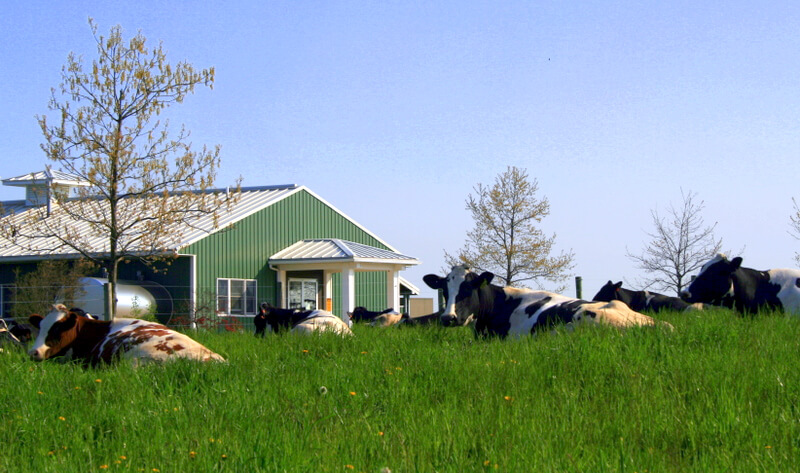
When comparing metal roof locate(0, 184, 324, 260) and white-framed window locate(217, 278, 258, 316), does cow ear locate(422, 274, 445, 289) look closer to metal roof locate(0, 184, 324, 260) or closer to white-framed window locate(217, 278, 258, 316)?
metal roof locate(0, 184, 324, 260)

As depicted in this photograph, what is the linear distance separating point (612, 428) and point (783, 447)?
1.04 metres

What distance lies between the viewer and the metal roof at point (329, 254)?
114 feet

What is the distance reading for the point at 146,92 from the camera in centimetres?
1781

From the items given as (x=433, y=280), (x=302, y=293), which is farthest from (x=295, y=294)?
(x=433, y=280)

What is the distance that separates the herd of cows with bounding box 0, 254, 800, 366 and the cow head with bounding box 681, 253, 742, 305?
0.6 inches

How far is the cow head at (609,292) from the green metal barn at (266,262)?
16.6m

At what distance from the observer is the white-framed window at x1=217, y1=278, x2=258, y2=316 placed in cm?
3384

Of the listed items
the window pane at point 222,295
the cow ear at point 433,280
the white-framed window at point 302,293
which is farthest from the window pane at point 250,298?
the cow ear at point 433,280

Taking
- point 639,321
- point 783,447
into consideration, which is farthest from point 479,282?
point 783,447

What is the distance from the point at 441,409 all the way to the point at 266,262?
30222mm

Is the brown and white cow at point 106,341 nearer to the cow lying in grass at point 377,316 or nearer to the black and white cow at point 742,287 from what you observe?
the black and white cow at point 742,287

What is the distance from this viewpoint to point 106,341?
9.95 meters

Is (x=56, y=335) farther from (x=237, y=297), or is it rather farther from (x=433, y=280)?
(x=237, y=297)

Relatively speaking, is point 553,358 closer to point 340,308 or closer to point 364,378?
point 364,378
